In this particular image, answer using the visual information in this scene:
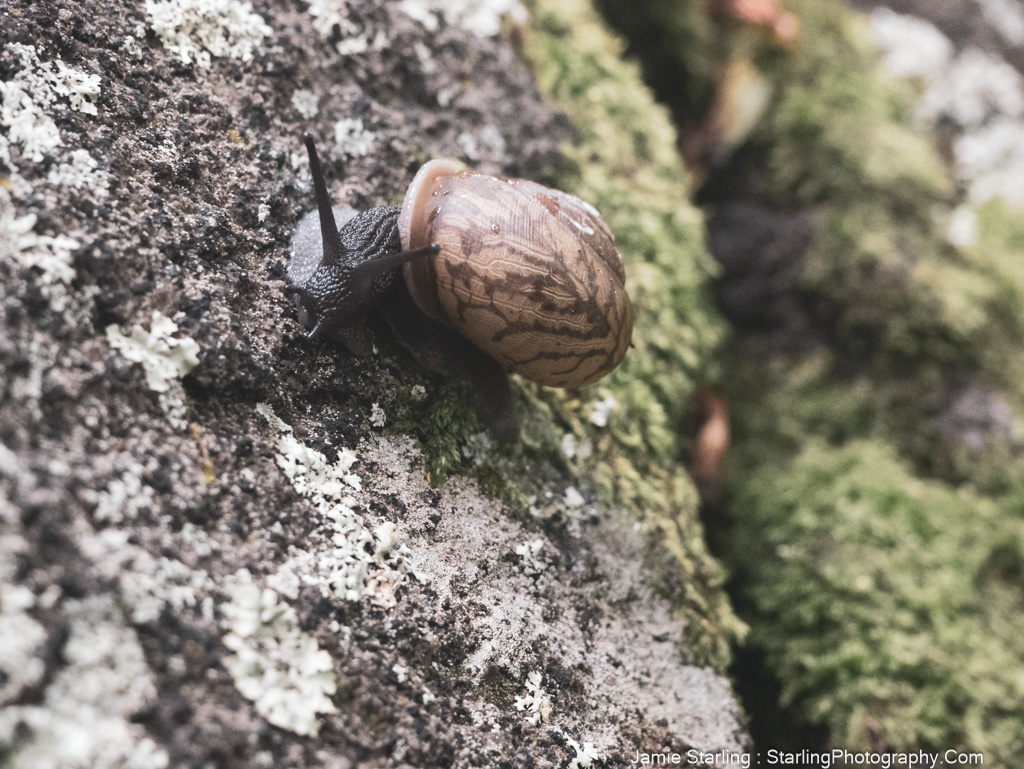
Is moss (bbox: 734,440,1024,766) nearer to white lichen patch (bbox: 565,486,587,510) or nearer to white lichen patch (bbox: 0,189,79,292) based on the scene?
white lichen patch (bbox: 565,486,587,510)

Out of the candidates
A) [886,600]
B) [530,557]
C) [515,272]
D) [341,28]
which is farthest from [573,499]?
[341,28]

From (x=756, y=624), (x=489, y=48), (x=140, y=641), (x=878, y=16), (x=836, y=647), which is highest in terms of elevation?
(x=878, y=16)

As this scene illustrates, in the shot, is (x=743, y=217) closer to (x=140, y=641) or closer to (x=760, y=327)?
(x=760, y=327)

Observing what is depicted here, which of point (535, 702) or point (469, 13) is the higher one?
point (469, 13)

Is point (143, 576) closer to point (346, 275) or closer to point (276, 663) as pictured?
point (276, 663)

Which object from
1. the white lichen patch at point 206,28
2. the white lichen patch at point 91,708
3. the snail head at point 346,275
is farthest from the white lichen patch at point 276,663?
the white lichen patch at point 206,28

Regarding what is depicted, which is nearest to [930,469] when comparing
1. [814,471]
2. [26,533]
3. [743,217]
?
[814,471]
